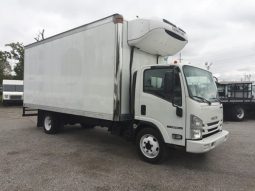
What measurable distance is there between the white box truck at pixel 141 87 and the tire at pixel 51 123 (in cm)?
135

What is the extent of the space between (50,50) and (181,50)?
4.29 meters

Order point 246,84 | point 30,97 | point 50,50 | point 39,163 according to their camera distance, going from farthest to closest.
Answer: point 246,84, point 30,97, point 50,50, point 39,163

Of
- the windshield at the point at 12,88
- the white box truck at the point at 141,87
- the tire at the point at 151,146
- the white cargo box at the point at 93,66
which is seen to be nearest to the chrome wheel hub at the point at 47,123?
the white cargo box at the point at 93,66

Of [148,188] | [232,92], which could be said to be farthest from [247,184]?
[232,92]

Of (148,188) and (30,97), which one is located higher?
(30,97)

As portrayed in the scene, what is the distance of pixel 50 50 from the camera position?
7.88 metres

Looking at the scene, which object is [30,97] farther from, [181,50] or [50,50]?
[181,50]

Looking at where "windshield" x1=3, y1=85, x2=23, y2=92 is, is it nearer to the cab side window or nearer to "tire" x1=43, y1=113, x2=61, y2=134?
"tire" x1=43, y1=113, x2=61, y2=134

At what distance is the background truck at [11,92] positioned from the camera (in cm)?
2116

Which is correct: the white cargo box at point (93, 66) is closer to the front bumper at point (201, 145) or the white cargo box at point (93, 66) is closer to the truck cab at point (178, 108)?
the truck cab at point (178, 108)

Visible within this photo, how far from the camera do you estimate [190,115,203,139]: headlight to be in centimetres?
458

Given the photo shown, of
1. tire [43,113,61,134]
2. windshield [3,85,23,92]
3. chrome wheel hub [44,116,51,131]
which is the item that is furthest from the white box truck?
windshield [3,85,23,92]

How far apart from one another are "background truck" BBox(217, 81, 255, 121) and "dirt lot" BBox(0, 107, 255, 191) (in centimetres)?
624

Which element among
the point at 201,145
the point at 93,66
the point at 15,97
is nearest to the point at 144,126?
the point at 201,145
